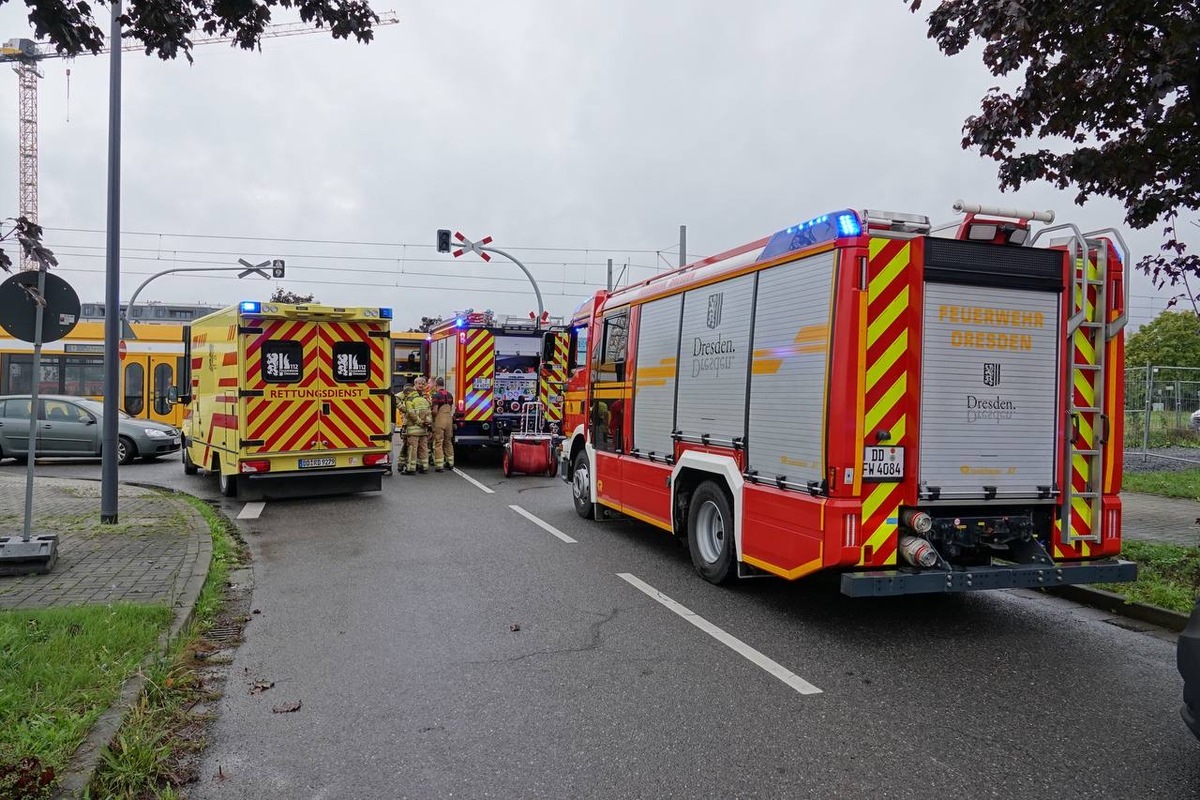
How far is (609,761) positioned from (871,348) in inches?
119

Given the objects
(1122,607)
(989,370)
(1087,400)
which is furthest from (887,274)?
(1122,607)

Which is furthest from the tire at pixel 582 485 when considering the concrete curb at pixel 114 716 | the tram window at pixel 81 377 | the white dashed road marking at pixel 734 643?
the tram window at pixel 81 377

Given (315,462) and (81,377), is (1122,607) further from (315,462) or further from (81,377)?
(81,377)

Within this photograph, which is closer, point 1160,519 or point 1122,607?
point 1122,607

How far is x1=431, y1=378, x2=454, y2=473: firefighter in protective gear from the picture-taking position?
16125 millimetres

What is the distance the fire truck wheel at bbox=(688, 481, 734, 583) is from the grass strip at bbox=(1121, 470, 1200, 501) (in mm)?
7469

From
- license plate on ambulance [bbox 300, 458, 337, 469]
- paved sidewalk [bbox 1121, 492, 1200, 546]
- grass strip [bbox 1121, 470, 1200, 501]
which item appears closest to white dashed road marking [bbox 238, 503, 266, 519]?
license plate on ambulance [bbox 300, 458, 337, 469]

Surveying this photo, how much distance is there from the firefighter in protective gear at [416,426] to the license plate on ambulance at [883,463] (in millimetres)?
11448

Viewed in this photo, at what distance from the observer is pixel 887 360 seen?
17.7 ft

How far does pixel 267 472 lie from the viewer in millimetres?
11664

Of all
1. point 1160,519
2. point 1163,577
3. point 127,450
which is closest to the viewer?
point 1163,577

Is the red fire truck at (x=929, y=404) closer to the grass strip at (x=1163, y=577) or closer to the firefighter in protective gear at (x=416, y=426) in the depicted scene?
the grass strip at (x=1163, y=577)

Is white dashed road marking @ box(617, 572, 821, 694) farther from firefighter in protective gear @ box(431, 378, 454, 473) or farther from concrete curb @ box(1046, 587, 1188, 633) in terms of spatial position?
firefighter in protective gear @ box(431, 378, 454, 473)

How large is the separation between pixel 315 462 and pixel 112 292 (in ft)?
12.0
